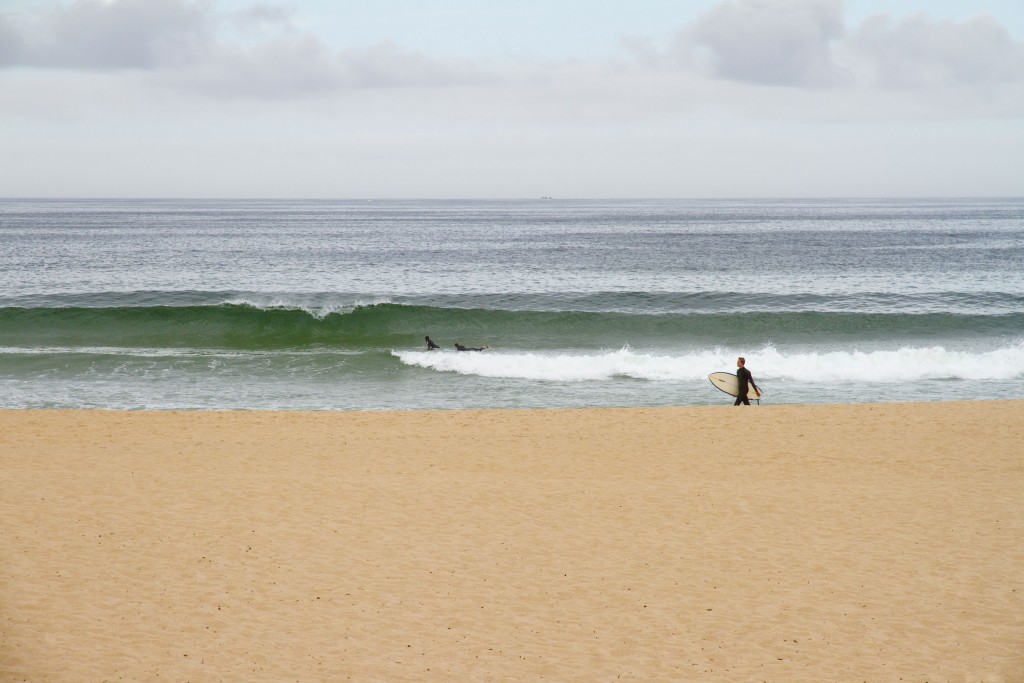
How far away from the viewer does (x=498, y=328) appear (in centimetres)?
3183

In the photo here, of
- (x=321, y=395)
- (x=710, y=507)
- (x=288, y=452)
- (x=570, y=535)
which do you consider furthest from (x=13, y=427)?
(x=710, y=507)

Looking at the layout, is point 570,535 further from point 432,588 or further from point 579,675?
point 579,675

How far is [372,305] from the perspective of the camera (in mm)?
32844

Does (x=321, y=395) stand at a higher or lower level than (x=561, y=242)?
lower

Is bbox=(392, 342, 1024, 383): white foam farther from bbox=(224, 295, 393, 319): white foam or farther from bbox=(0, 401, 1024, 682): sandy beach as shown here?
bbox=(224, 295, 393, 319): white foam

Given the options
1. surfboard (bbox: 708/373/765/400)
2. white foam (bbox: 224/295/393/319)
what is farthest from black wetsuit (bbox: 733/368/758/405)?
white foam (bbox: 224/295/393/319)

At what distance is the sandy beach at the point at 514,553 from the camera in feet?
24.3

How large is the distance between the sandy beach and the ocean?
18.3 ft

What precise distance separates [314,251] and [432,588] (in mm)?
54991

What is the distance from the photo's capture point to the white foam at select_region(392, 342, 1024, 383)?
22.8m

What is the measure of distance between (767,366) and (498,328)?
11190 mm

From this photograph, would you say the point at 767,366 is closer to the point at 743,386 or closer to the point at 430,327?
the point at 743,386

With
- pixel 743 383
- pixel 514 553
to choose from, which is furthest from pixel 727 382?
pixel 514 553

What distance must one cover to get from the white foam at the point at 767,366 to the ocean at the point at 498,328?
8 centimetres
